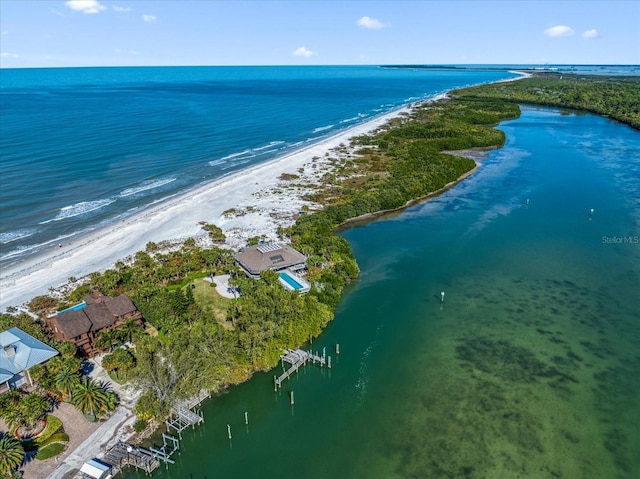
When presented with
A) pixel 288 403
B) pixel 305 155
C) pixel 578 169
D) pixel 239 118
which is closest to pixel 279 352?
pixel 288 403

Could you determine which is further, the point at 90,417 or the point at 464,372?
the point at 464,372

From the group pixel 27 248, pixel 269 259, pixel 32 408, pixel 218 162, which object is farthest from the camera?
pixel 218 162

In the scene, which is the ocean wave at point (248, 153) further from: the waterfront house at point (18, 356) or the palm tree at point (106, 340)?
the waterfront house at point (18, 356)

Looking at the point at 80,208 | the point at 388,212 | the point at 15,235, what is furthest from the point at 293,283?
the point at 80,208

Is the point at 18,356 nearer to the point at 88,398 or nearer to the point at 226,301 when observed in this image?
the point at 88,398

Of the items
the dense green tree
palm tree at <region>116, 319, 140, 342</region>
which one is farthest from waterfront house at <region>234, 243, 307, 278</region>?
the dense green tree

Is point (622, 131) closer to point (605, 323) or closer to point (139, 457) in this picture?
point (605, 323)
